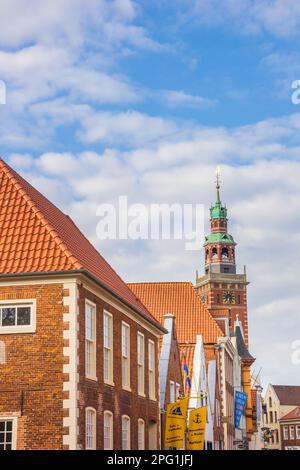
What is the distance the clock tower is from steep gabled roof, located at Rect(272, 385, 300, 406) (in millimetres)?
16042

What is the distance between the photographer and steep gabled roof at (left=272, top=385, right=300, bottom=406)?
450ft

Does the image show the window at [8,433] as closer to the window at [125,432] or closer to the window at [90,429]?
Answer: the window at [90,429]

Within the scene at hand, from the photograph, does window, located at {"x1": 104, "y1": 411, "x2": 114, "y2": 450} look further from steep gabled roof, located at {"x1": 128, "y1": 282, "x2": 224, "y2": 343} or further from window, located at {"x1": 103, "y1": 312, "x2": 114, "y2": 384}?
steep gabled roof, located at {"x1": 128, "y1": 282, "x2": 224, "y2": 343}

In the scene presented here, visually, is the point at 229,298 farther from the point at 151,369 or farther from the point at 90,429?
the point at 90,429

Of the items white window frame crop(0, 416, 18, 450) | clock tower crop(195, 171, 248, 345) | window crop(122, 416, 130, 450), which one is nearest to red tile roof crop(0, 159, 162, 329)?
window crop(122, 416, 130, 450)

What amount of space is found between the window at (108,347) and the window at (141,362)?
4.14m

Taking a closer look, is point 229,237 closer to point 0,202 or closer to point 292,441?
point 292,441

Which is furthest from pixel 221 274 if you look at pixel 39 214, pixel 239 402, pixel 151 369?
pixel 39 214

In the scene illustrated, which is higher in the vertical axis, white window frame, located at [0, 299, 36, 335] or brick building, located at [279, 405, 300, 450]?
brick building, located at [279, 405, 300, 450]

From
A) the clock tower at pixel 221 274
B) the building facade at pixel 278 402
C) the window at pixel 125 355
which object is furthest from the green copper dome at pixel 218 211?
the window at pixel 125 355
